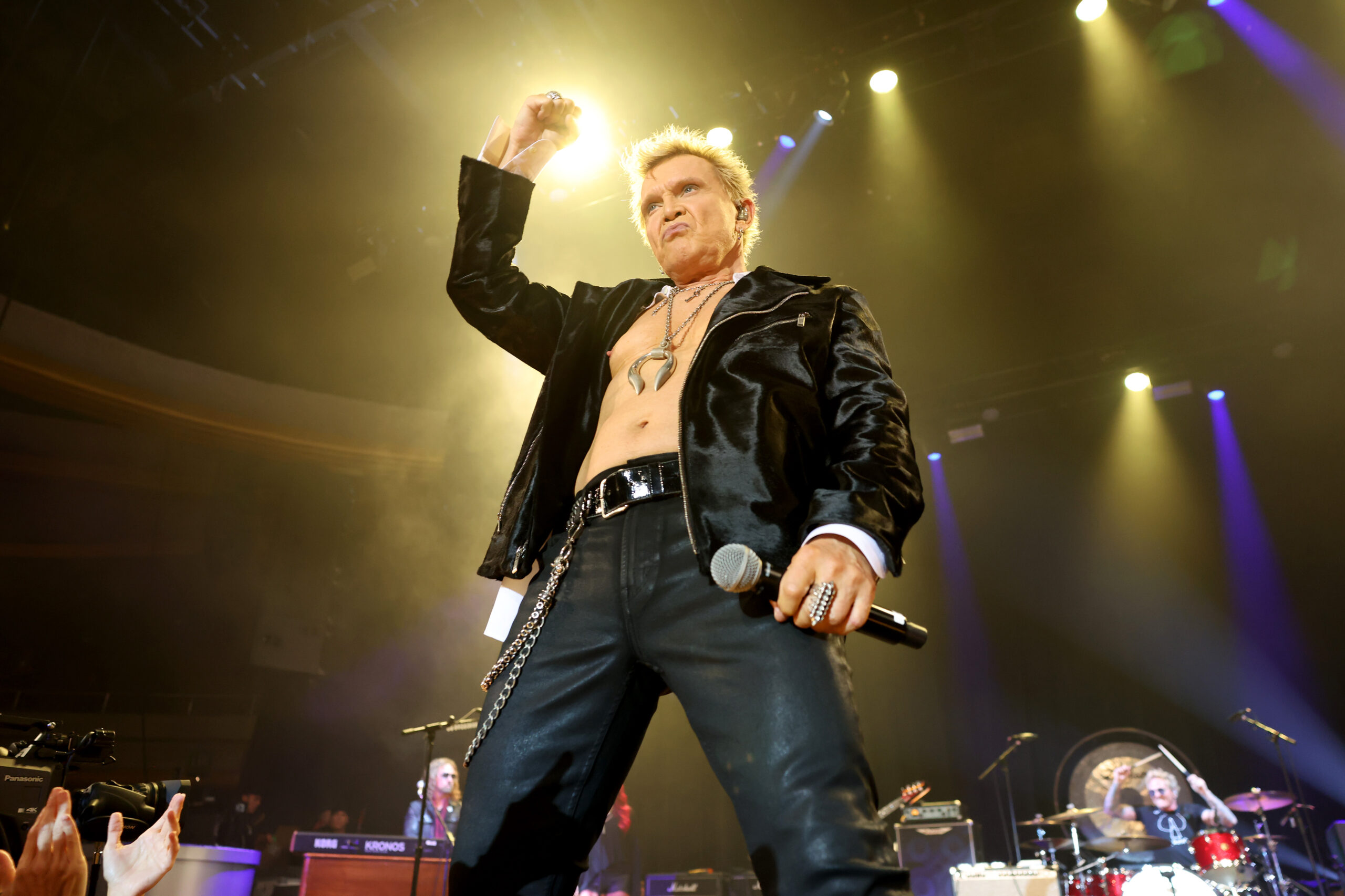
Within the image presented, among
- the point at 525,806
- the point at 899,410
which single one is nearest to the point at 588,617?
the point at 525,806

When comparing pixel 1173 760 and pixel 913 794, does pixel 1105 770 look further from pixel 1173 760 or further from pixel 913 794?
pixel 913 794

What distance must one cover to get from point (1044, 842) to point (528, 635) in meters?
7.96

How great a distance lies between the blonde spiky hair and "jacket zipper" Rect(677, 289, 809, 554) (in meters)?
0.42

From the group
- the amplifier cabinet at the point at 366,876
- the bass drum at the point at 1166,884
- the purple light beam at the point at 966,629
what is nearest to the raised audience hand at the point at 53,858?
the amplifier cabinet at the point at 366,876

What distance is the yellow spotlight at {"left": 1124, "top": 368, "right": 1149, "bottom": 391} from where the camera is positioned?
8180 millimetres

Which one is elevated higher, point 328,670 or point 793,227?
point 793,227

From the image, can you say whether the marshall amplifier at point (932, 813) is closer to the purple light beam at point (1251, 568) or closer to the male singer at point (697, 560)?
the purple light beam at point (1251, 568)

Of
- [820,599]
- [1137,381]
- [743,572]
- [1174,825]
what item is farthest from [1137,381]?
[743,572]

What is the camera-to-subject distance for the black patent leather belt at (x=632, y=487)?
1.21m

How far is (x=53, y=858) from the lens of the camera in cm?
148

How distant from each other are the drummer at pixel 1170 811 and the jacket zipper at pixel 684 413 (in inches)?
285

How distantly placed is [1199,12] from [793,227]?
127 inches

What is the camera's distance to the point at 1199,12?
5.46 m

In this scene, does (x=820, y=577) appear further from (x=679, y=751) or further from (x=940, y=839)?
(x=679, y=751)
